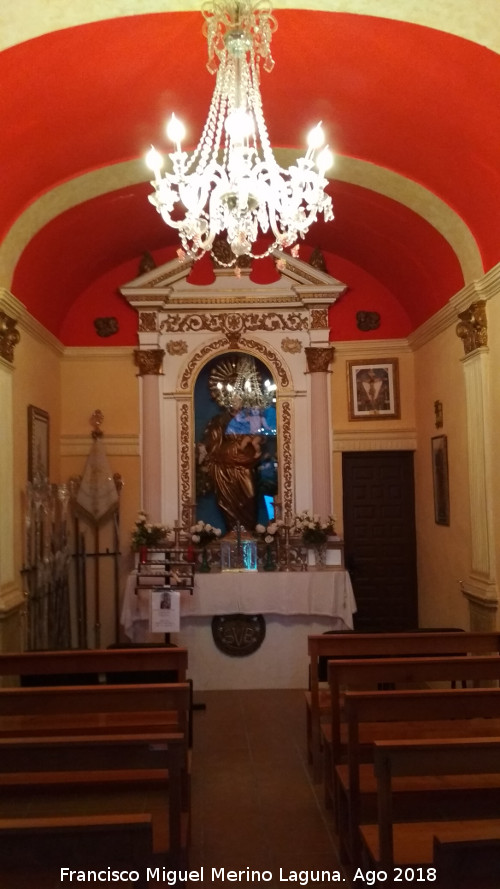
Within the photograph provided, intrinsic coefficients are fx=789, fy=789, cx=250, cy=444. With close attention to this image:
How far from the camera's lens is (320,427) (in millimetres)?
8828

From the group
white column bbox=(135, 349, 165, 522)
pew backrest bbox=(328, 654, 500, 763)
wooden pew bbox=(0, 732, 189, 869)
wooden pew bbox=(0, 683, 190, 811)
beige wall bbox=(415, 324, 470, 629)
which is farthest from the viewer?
white column bbox=(135, 349, 165, 522)

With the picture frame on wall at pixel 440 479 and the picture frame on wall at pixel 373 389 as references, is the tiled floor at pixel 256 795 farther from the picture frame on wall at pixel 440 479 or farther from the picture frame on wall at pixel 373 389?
the picture frame on wall at pixel 373 389

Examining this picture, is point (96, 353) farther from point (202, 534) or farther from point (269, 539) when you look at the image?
point (269, 539)

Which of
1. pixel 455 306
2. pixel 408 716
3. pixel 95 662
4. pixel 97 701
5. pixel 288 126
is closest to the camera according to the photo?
pixel 408 716

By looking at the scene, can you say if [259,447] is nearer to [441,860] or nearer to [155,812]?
[155,812]

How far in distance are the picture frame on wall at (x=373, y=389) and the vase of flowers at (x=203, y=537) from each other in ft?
6.87

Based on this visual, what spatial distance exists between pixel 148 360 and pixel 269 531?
91.6 inches

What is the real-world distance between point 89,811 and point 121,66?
15.0ft

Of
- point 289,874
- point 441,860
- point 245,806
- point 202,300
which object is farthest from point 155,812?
point 202,300

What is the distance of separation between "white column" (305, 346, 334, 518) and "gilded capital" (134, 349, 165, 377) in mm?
1675

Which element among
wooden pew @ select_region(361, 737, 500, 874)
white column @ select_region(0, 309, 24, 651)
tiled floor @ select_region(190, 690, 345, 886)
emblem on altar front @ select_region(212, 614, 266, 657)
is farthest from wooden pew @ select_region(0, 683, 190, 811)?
emblem on altar front @ select_region(212, 614, 266, 657)

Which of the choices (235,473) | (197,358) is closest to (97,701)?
(235,473)

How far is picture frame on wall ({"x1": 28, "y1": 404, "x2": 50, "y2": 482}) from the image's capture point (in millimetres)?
7406

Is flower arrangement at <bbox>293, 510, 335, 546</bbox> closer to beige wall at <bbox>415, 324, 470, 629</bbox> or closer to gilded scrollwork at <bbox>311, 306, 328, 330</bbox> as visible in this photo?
beige wall at <bbox>415, 324, 470, 629</bbox>
